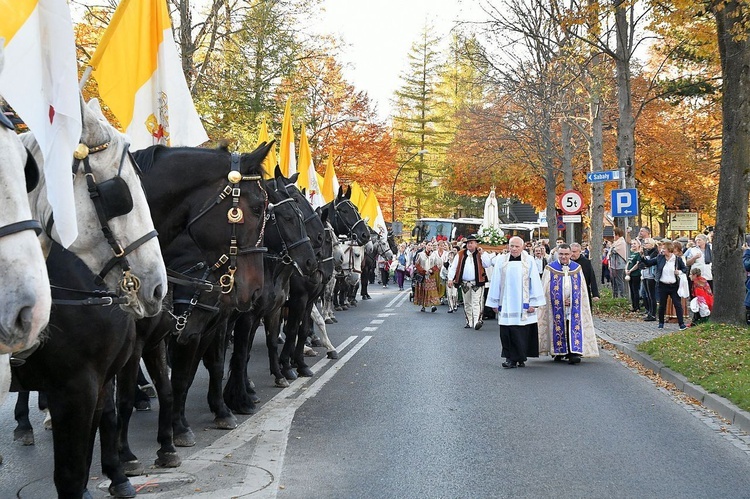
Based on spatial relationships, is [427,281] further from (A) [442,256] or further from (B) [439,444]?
(B) [439,444]

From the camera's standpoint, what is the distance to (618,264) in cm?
2777

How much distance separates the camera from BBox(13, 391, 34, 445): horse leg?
808cm

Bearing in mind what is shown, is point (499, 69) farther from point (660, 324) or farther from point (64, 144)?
point (64, 144)

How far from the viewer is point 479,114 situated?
40625 mm

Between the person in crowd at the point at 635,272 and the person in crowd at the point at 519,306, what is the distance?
305 inches

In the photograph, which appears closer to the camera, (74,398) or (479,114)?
(74,398)

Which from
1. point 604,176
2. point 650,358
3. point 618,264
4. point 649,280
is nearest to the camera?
point 650,358

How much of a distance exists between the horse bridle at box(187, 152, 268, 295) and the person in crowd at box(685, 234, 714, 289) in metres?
15.4

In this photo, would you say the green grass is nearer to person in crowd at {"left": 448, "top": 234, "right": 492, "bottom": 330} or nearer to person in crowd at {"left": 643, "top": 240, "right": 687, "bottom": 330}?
person in crowd at {"left": 643, "top": 240, "right": 687, "bottom": 330}

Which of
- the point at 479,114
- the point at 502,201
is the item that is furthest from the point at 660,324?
the point at 502,201

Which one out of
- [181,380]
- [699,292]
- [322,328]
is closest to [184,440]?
[181,380]

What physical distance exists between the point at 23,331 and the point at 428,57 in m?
85.2

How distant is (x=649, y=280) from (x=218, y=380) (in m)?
15.3

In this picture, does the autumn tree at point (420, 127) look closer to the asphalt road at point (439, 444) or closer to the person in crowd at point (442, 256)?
the person in crowd at point (442, 256)
